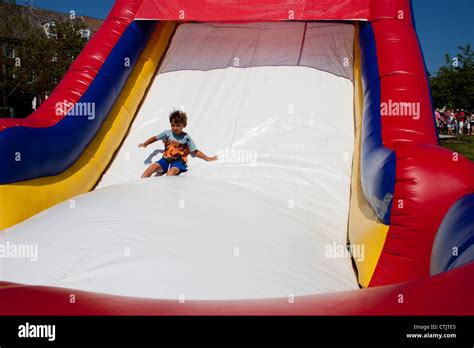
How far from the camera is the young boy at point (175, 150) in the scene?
3174mm

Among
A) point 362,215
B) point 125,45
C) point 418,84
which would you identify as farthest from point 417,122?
point 125,45

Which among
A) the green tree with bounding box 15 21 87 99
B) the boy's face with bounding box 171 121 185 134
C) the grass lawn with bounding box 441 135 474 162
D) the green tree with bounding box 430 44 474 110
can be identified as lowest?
the boy's face with bounding box 171 121 185 134

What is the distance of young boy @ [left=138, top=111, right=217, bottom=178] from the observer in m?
3.17

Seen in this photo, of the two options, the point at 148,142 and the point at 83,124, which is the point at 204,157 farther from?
the point at 83,124

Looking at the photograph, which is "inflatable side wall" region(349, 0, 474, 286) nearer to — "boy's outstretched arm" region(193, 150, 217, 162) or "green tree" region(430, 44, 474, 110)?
"boy's outstretched arm" region(193, 150, 217, 162)

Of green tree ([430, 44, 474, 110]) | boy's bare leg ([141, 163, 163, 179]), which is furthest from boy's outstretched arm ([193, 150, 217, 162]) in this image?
green tree ([430, 44, 474, 110])

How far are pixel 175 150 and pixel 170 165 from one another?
0.34 ft

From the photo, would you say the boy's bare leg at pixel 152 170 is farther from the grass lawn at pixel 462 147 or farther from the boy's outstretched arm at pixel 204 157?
the grass lawn at pixel 462 147

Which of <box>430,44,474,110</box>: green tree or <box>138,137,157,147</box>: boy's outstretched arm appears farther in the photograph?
<box>430,44,474,110</box>: green tree

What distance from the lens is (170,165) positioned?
3.19 m

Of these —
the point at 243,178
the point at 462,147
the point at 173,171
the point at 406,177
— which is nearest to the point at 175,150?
the point at 173,171

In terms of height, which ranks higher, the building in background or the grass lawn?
the building in background
